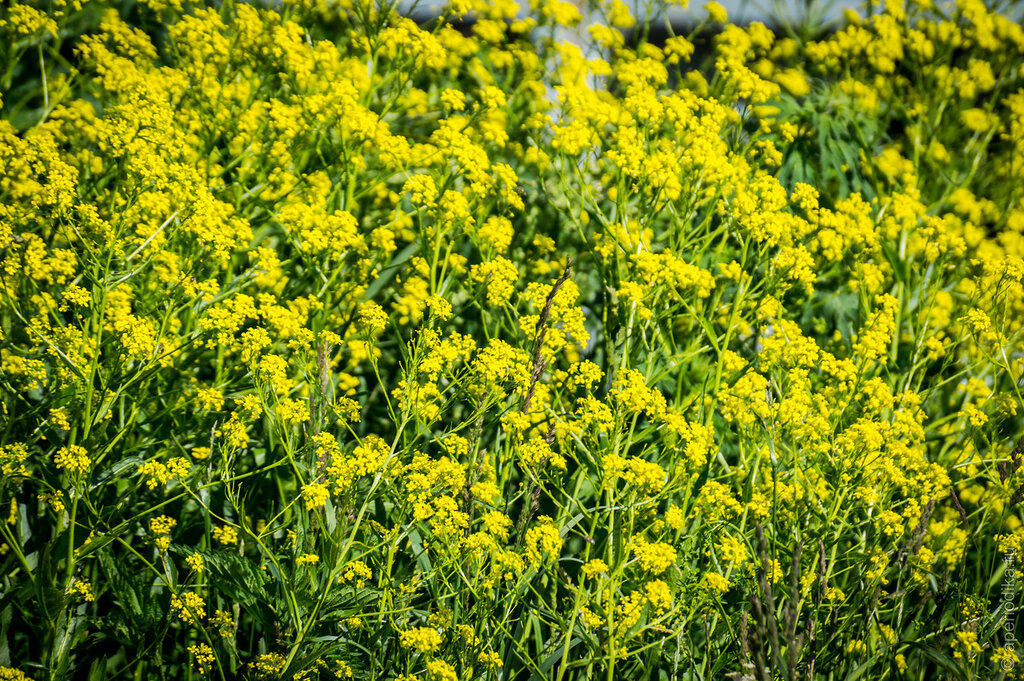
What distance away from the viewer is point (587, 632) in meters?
1.78

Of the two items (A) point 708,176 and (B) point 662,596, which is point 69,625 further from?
(A) point 708,176

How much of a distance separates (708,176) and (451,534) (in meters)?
1.51

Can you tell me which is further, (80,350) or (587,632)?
(80,350)

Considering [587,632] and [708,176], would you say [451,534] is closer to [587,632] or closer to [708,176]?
[587,632]

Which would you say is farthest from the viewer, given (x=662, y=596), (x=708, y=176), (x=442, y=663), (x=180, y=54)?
(x=180, y=54)

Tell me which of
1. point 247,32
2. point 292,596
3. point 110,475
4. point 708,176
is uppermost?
point 708,176

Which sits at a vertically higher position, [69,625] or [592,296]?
[592,296]

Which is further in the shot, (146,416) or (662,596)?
(146,416)

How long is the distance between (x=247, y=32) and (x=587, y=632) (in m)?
2.28

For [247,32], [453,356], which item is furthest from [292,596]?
[247,32]

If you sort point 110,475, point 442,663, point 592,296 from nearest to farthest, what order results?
point 442,663, point 110,475, point 592,296

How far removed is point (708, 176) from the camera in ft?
7.98

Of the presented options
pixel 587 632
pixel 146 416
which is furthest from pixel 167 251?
pixel 587 632

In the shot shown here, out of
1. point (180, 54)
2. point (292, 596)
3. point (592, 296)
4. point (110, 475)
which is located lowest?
point (110, 475)
